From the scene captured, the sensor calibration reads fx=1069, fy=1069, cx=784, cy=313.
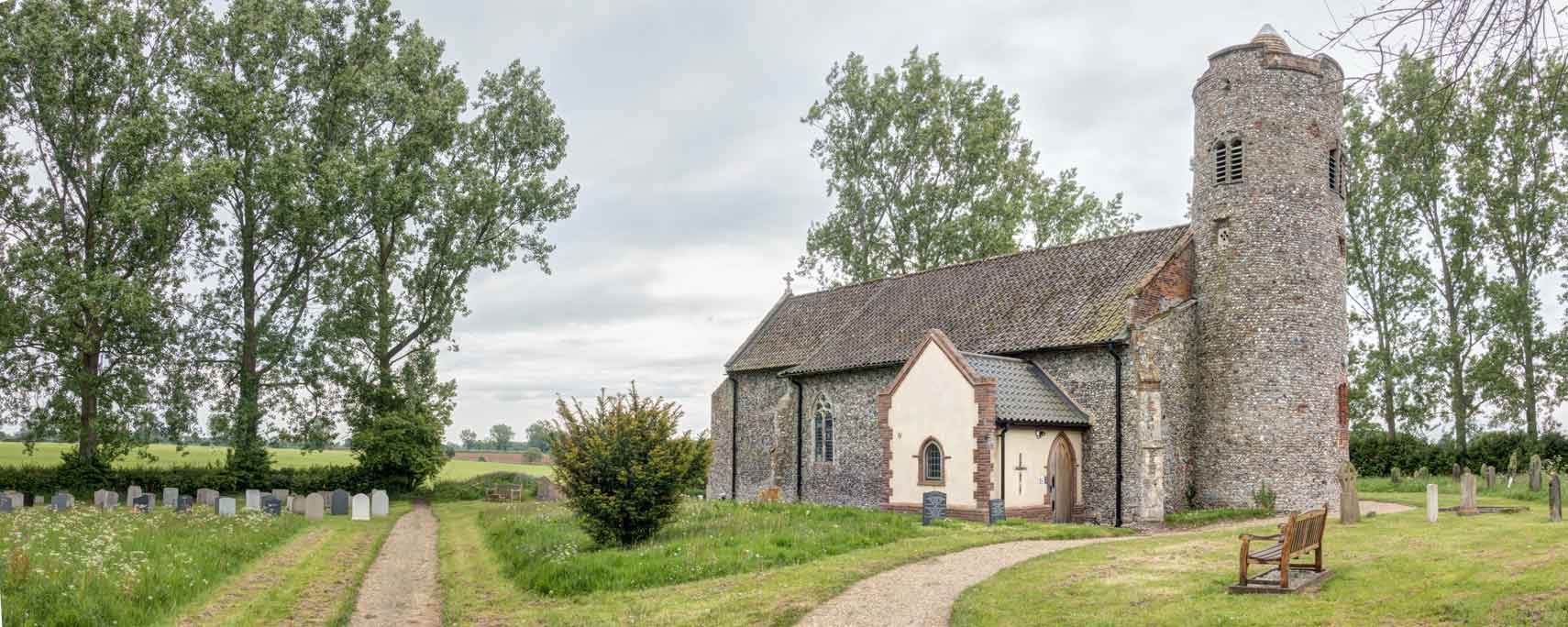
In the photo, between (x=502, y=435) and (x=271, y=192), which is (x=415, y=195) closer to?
(x=271, y=192)

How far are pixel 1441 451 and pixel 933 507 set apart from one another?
28.6 m

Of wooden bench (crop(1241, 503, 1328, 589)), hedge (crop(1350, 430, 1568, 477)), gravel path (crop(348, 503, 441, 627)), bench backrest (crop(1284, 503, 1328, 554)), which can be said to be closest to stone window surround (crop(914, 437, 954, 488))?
gravel path (crop(348, 503, 441, 627))

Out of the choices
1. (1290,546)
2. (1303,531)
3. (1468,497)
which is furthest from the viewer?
(1468,497)

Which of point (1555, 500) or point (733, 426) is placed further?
point (733, 426)

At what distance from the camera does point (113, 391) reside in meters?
40.5

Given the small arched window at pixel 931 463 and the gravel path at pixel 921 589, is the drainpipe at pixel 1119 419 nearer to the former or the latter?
the small arched window at pixel 931 463

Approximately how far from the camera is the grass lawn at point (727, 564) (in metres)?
15.0

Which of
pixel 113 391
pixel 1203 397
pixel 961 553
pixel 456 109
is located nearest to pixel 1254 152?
pixel 1203 397

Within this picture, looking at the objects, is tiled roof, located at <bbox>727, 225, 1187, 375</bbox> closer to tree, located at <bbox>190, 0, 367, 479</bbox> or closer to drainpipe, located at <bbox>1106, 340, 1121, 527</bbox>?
drainpipe, located at <bbox>1106, 340, 1121, 527</bbox>

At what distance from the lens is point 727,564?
18125 mm

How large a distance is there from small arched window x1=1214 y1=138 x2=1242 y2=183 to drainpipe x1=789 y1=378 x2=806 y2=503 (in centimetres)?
1555

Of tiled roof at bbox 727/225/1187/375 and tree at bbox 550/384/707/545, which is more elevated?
tiled roof at bbox 727/225/1187/375

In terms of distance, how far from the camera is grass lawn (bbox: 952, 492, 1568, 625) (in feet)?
40.4

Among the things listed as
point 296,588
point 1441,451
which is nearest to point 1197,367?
point 1441,451
